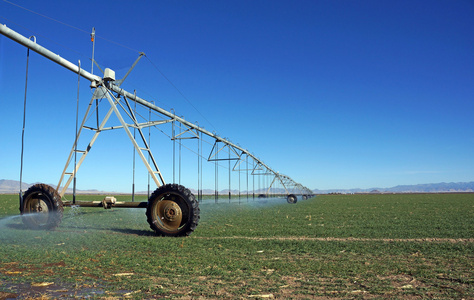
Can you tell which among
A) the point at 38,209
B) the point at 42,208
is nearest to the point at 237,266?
the point at 42,208

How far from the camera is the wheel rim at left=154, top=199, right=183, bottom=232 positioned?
12188mm

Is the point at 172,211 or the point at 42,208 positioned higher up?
the point at 42,208

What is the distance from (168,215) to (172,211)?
194mm

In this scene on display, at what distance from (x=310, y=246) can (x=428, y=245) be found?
3410 millimetres

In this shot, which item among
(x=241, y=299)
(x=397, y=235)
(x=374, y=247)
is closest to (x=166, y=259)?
(x=241, y=299)

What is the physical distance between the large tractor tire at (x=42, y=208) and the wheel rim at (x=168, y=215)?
159 inches

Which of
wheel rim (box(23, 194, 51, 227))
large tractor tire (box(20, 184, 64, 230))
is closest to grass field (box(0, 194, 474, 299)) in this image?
large tractor tire (box(20, 184, 64, 230))

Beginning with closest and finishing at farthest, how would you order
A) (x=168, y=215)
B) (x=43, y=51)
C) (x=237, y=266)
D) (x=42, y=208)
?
1. (x=237, y=266)
2. (x=168, y=215)
3. (x=43, y=51)
4. (x=42, y=208)

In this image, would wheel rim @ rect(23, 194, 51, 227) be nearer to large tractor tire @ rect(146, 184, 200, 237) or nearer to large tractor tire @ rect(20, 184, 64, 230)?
large tractor tire @ rect(20, 184, 64, 230)

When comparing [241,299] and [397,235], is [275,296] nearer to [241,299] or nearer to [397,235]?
[241,299]

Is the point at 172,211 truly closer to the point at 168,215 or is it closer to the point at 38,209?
the point at 168,215

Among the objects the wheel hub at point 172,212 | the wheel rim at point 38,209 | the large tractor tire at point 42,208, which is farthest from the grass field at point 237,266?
the wheel rim at point 38,209

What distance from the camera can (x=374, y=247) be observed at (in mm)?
9734

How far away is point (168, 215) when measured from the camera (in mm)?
12203
